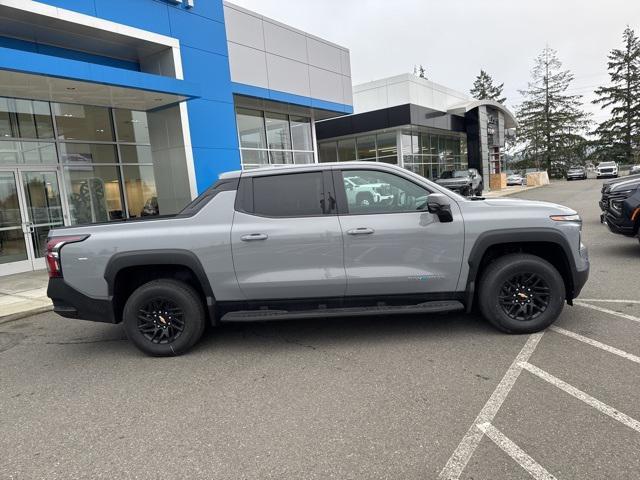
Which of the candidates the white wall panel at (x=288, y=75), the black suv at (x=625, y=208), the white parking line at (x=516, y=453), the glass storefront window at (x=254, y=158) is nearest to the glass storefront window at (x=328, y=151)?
the glass storefront window at (x=254, y=158)

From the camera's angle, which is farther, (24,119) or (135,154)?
(135,154)

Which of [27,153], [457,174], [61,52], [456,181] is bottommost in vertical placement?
[456,181]

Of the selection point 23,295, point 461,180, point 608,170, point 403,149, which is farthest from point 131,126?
point 608,170

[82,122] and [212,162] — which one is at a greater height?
[82,122]

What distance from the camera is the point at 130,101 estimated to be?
1074 centimetres

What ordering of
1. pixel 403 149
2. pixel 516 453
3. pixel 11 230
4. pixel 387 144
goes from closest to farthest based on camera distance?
pixel 516 453
pixel 11 230
pixel 403 149
pixel 387 144

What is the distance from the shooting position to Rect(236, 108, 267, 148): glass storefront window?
15531mm

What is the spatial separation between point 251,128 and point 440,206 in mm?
12799

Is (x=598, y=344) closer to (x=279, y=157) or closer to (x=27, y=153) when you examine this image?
(x=27, y=153)

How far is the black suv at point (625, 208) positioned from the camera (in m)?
7.67

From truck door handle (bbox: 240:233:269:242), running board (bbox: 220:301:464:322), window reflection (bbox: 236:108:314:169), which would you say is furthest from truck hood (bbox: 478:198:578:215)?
window reflection (bbox: 236:108:314:169)

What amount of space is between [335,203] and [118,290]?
2.40 m

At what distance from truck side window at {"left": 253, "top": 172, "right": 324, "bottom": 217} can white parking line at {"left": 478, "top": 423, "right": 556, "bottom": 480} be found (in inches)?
96.1

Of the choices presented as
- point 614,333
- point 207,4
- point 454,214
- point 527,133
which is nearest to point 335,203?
point 454,214
